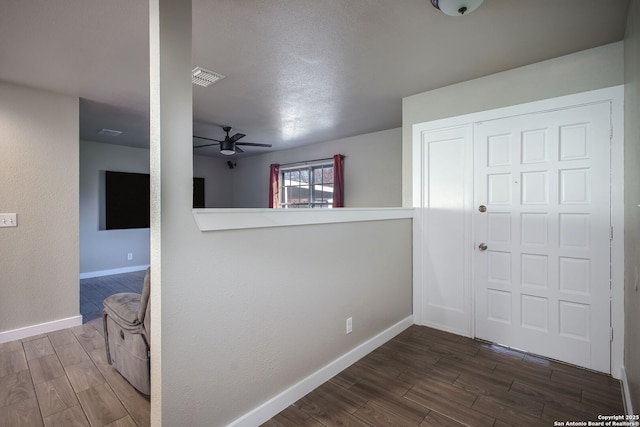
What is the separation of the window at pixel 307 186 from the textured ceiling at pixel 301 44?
259 cm

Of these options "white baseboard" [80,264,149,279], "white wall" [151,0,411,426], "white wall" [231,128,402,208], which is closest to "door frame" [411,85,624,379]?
"white wall" [151,0,411,426]

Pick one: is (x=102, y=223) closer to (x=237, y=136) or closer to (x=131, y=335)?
(x=237, y=136)

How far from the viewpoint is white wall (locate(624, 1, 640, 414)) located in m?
1.62

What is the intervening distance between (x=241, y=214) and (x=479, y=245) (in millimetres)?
2356

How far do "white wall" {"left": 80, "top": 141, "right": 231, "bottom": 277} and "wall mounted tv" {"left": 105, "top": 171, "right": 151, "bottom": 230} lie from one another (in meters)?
0.11

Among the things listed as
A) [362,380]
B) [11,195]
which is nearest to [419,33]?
[362,380]

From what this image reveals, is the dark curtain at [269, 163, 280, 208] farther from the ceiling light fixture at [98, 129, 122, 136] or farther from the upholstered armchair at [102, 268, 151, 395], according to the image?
the upholstered armchair at [102, 268, 151, 395]

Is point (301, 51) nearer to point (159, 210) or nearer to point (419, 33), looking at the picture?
point (419, 33)

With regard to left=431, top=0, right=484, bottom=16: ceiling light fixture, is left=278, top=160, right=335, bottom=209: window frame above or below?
below

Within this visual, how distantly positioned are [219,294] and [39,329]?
9.71 feet

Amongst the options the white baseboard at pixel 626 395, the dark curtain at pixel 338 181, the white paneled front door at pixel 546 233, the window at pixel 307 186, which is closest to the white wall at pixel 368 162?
the dark curtain at pixel 338 181

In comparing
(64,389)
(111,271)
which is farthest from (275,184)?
(64,389)

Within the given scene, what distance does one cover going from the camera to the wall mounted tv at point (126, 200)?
229 inches

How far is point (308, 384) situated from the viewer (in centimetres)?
208
